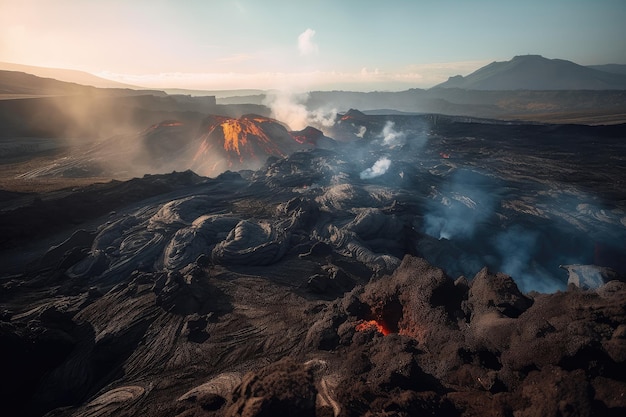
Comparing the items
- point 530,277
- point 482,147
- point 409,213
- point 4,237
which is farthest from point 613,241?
point 4,237

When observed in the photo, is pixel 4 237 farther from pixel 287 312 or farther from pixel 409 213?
pixel 409 213

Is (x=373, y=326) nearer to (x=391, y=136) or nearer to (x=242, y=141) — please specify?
(x=242, y=141)

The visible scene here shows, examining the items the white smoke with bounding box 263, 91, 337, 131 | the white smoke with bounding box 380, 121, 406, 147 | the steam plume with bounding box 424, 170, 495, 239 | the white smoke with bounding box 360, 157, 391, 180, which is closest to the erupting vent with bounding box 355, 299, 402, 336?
the steam plume with bounding box 424, 170, 495, 239

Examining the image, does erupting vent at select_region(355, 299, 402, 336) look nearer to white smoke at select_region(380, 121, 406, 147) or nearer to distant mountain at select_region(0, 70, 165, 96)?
white smoke at select_region(380, 121, 406, 147)

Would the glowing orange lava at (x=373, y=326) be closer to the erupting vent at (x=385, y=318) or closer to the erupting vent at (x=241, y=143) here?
the erupting vent at (x=385, y=318)

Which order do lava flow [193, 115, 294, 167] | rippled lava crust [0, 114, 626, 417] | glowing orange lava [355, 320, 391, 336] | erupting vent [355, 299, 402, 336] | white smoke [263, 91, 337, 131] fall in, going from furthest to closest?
1. white smoke [263, 91, 337, 131]
2. lava flow [193, 115, 294, 167]
3. erupting vent [355, 299, 402, 336]
4. glowing orange lava [355, 320, 391, 336]
5. rippled lava crust [0, 114, 626, 417]

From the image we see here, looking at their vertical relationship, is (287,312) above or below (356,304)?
below
